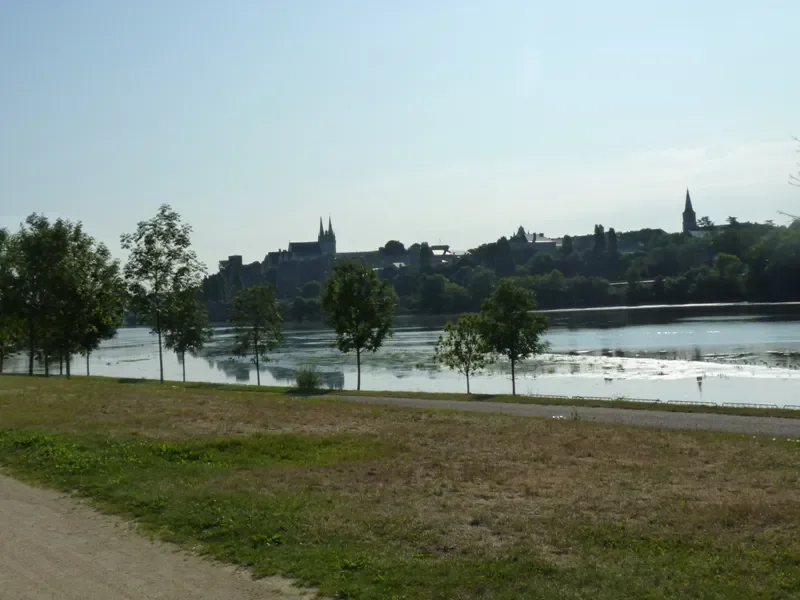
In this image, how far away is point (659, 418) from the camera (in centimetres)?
2030

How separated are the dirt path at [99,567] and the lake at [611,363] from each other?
26.8 m

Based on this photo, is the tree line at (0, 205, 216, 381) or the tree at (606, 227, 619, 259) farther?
the tree at (606, 227, 619, 259)

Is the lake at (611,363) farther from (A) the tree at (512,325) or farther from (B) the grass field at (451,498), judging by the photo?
(B) the grass field at (451,498)

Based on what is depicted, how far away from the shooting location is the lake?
128 ft

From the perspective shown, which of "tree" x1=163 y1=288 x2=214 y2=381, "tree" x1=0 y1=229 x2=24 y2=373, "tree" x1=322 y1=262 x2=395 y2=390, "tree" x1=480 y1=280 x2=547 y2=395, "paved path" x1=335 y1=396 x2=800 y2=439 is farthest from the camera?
"tree" x1=0 y1=229 x2=24 y2=373

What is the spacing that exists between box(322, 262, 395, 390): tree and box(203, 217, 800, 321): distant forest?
30089 mm

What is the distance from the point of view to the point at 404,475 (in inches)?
471

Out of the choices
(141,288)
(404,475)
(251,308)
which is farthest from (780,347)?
(404,475)

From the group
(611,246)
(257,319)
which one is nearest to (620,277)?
(611,246)

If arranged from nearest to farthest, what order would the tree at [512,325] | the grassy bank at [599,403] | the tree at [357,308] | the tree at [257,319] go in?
the grassy bank at [599,403], the tree at [512,325], the tree at [357,308], the tree at [257,319]

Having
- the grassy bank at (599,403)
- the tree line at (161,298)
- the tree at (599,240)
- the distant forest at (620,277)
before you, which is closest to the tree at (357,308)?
the tree line at (161,298)

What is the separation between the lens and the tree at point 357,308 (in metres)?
40.4

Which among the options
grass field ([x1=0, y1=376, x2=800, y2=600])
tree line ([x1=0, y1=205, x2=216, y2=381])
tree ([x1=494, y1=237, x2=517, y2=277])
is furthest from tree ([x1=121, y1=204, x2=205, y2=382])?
tree ([x1=494, y1=237, x2=517, y2=277])

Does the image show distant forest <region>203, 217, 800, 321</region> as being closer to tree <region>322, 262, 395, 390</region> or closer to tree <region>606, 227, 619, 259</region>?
tree <region>606, 227, 619, 259</region>
